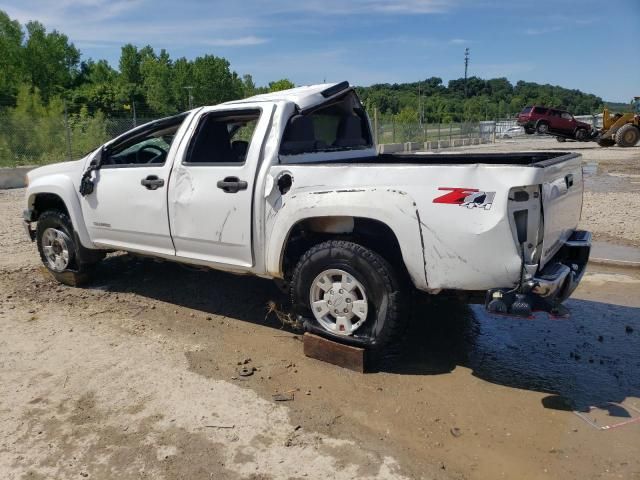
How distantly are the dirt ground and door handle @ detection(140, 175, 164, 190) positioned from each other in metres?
1.23

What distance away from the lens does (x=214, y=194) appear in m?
4.42

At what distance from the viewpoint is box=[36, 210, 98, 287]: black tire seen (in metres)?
5.77

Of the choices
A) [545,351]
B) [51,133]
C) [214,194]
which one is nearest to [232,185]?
[214,194]

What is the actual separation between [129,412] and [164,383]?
1.31ft

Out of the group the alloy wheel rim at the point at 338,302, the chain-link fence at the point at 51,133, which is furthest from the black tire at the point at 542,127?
the alloy wheel rim at the point at 338,302

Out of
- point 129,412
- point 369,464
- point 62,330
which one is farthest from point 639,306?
point 62,330

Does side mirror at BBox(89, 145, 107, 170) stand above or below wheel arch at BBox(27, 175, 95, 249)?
above

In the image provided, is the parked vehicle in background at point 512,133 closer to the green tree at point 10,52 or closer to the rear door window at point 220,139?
the green tree at point 10,52

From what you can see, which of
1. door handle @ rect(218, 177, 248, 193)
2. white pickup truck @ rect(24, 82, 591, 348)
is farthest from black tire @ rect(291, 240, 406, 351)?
door handle @ rect(218, 177, 248, 193)

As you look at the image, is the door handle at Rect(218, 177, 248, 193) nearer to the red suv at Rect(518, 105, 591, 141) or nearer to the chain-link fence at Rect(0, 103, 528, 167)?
the chain-link fence at Rect(0, 103, 528, 167)

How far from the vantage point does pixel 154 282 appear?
6137 millimetres

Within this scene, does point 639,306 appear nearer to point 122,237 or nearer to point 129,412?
point 129,412

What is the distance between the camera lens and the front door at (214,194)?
429 cm

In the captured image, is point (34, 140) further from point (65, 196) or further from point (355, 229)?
point (355, 229)
